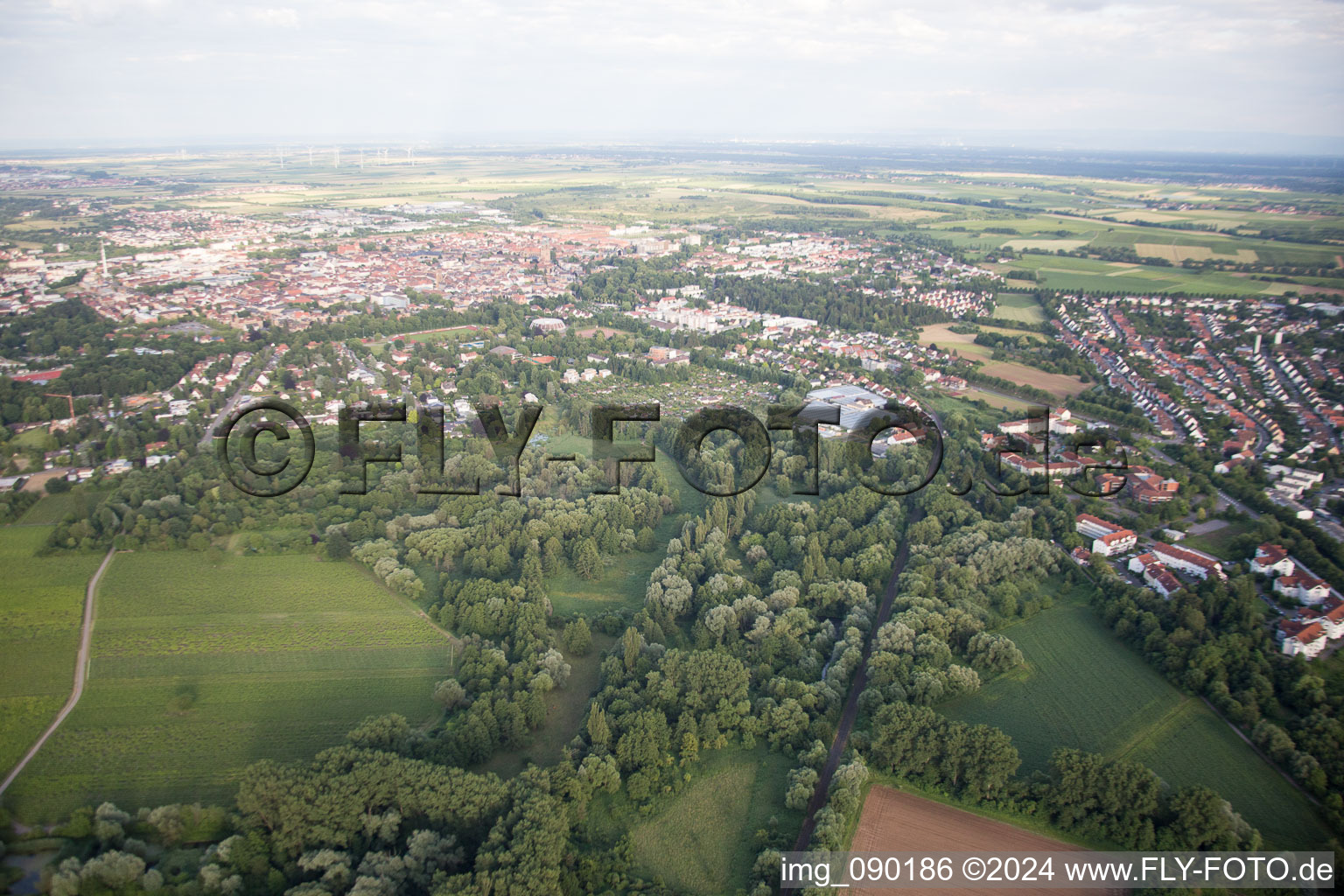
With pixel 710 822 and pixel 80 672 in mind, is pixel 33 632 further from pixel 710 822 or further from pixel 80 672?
pixel 710 822

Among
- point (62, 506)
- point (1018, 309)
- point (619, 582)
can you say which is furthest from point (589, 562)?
point (1018, 309)

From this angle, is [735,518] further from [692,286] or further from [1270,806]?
[692,286]

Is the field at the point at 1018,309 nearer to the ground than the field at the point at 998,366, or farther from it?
farther from it

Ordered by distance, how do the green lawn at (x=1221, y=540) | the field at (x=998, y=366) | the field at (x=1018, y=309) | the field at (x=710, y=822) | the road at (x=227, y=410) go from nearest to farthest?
the field at (x=710, y=822) → the green lawn at (x=1221, y=540) → the road at (x=227, y=410) → the field at (x=998, y=366) → the field at (x=1018, y=309)

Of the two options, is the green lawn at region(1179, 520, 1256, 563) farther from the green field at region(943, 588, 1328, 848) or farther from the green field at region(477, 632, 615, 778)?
the green field at region(477, 632, 615, 778)

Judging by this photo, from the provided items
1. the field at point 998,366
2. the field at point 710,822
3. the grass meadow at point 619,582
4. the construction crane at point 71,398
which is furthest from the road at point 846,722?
the construction crane at point 71,398

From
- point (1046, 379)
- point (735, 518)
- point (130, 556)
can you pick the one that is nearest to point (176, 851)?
point (130, 556)

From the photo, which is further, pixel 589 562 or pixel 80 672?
pixel 589 562

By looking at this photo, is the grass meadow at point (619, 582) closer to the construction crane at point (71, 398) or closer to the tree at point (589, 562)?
the tree at point (589, 562)
